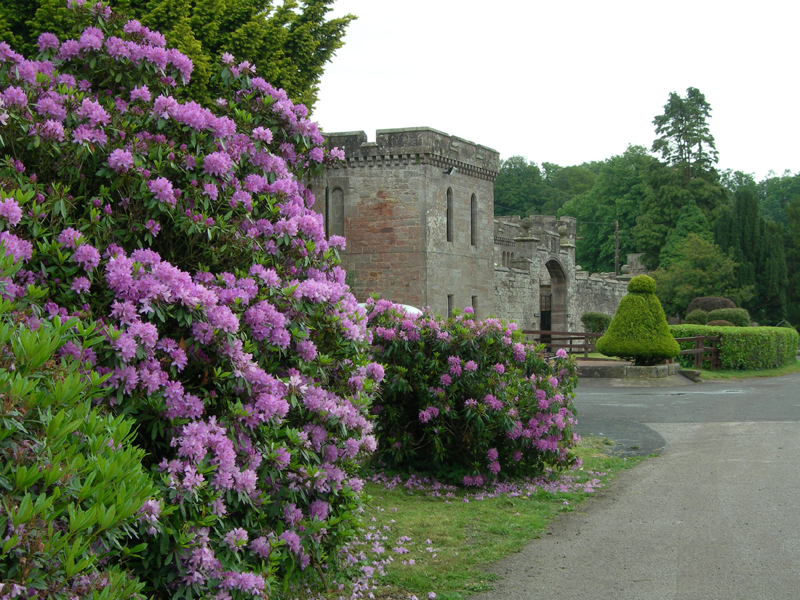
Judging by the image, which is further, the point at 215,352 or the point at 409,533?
the point at 409,533

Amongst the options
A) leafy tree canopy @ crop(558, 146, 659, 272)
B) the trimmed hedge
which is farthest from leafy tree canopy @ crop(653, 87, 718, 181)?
the trimmed hedge

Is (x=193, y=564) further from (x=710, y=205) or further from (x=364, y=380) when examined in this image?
(x=710, y=205)

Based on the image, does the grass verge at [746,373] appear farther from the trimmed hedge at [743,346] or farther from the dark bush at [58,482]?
the dark bush at [58,482]

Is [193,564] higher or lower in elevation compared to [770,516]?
higher

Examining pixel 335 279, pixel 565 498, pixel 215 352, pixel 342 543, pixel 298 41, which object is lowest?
pixel 565 498

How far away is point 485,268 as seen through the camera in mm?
28031

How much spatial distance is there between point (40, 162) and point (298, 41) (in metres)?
10.2

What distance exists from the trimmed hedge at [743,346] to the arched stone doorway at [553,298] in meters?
13.5

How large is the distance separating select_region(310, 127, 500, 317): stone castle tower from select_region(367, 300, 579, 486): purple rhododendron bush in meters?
16.1

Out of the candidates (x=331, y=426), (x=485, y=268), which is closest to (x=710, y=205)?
(x=485, y=268)

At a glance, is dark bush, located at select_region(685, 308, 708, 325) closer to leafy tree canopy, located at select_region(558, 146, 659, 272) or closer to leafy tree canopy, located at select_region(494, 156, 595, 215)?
leafy tree canopy, located at select_region(558, 146, 659, 272)

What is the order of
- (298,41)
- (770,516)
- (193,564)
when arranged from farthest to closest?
(298,41), (770,516), (193,564)

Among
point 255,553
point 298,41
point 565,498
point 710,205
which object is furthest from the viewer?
point 710,205

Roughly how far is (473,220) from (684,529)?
21.3 m
